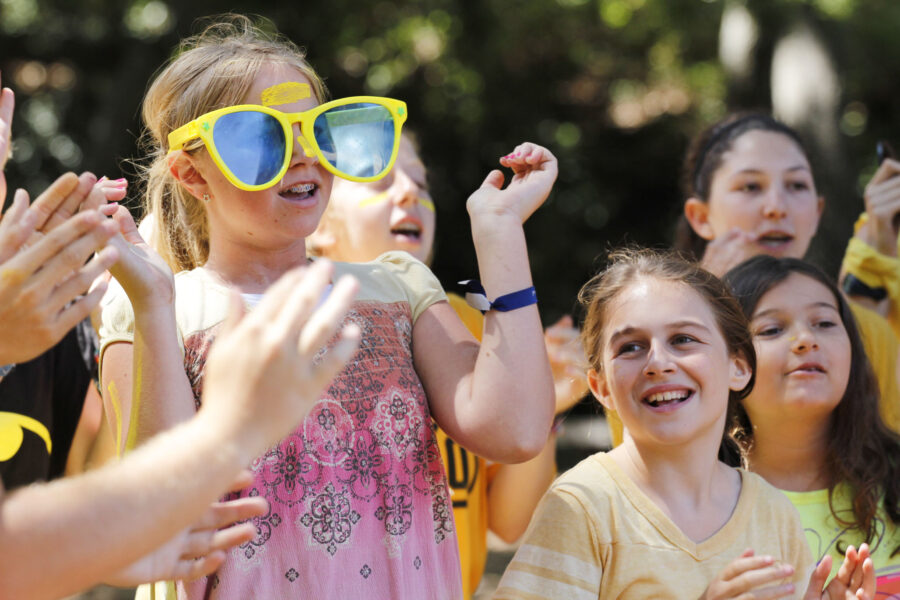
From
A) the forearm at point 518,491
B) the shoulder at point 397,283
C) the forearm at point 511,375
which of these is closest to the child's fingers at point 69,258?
the shoulder at point 397,283

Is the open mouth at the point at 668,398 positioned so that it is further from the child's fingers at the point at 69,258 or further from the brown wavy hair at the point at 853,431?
the child's fingers at the point at 69,258

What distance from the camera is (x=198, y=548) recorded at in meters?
1.42

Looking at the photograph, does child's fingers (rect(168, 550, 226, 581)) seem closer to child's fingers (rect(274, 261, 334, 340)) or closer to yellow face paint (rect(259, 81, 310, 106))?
child's fingers (rect(274, 261, 334, 340))

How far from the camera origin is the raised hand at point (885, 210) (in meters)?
3.31

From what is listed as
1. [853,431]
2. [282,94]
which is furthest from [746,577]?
[282,94]

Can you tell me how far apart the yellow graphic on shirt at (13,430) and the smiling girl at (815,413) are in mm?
1670

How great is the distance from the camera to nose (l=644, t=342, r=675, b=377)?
2.07 m

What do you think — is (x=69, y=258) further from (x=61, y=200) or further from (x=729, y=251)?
(x=729, y=251)

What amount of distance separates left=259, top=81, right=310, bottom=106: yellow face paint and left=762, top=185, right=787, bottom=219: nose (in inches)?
69.5

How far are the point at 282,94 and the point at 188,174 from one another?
0.23 meters

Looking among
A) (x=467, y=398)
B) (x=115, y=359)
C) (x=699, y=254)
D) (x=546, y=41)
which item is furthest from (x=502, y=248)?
(x=546, y=41)

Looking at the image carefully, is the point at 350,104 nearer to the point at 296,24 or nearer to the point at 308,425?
the point at 308,425

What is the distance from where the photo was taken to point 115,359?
172cm

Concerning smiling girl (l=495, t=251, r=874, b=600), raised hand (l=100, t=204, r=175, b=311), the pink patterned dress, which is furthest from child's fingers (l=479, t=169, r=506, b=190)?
raised hand (l=100, t=204, r=175, b=311)
